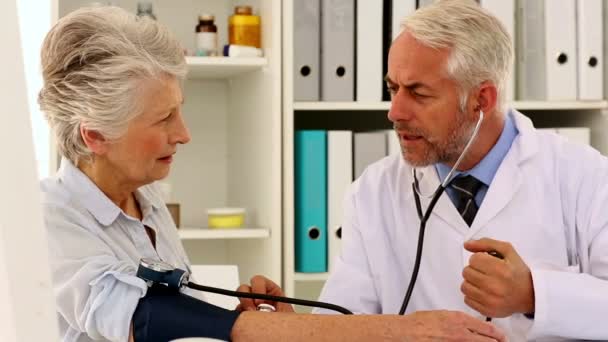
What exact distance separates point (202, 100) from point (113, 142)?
138cm

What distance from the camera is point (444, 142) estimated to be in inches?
61.1

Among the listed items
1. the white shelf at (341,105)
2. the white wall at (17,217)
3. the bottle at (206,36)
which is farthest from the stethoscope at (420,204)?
the white wall at (17,217)

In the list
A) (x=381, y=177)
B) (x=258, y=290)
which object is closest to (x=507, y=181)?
(x=381, y=177)


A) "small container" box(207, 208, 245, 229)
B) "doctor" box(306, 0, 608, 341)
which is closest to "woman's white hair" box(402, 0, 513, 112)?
"doctor" box(306, 0, 608, 341)

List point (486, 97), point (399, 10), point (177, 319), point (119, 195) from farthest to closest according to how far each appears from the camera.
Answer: point (399, 10) < point (486, 97) < point (119, 195) < point (177, 319)

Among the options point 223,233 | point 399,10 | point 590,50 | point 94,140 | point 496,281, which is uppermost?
point 399,10

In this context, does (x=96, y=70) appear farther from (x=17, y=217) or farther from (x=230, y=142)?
(x=230, y=142)

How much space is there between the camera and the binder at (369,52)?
7.21 feet

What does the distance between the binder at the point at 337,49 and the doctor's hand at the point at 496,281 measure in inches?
39.1

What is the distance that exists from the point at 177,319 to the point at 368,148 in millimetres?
1312

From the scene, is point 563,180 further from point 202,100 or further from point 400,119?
point 202,100

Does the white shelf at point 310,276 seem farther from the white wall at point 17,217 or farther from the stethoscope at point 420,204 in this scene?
the white wall at point 17,217

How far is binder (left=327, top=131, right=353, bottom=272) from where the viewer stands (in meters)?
2.22

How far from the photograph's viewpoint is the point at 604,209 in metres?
1.44
